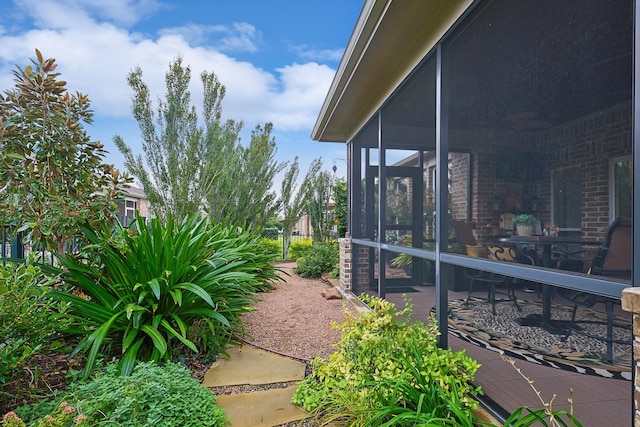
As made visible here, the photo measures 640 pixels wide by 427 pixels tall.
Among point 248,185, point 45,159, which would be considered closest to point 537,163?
point 45,159

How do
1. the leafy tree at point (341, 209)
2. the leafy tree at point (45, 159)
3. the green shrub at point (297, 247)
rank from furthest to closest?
the green shrub at point (297, 247) < the leafy tree at point (341, 209) < the leafy tree at point (45, 159)

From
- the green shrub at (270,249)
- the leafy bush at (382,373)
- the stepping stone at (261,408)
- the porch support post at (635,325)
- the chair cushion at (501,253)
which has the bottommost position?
the stepping stone at (261,408)

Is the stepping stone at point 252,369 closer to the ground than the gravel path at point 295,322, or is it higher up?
higher up

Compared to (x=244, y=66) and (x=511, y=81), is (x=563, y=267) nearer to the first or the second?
(x=511, y=81)

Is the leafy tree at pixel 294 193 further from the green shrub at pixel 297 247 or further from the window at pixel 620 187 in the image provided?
the window at pixel 620 187

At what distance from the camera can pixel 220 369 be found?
105 inches

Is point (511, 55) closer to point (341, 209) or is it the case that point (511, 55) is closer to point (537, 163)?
point (537, 163)

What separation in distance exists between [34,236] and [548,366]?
12.7 ft

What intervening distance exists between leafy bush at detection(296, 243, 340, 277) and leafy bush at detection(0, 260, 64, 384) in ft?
19.2

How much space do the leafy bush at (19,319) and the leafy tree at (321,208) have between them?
311 inches

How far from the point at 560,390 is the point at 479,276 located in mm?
943

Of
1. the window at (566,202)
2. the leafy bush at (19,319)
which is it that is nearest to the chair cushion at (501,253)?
the window at (566,202)

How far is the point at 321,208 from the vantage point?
9898 mm

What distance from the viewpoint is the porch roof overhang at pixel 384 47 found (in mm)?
2418
